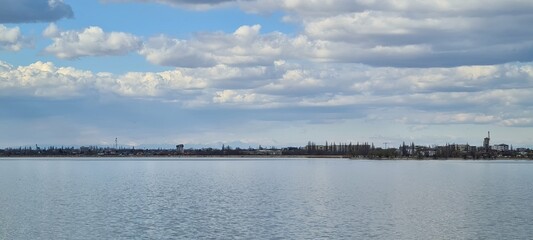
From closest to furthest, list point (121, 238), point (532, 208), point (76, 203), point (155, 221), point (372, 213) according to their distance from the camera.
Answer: point (121, 238), point (155, 221), point (372, 213), point (532, 208), point (76, 203)

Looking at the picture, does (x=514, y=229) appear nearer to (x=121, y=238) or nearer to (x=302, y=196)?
(x=121, y=238)

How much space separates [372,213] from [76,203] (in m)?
29.1

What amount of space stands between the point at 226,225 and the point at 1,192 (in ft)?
151

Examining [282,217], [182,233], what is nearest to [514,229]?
[282,217]

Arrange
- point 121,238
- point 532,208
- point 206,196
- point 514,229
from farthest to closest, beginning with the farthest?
point 206,196 → point 532,208 → point 514,229 → point 121,238

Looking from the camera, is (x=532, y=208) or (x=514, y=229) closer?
(x=514, y=229)

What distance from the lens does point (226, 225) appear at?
51.8 meters

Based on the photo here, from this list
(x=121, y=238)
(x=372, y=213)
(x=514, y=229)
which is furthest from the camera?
(x=372, y=213)

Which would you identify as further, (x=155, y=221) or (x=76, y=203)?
(x=76, y=203)

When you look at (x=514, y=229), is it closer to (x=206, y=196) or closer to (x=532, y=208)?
(x=532, y=208)

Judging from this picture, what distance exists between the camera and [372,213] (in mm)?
60219

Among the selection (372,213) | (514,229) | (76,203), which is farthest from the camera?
(76,203)

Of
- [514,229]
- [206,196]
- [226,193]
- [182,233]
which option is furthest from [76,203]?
[514,229]

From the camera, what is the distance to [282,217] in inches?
2235
